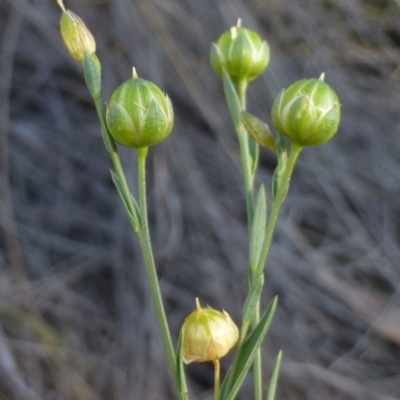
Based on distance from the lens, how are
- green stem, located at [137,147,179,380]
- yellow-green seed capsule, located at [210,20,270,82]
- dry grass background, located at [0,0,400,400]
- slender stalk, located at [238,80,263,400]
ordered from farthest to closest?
dry grass background, located at [0,0,400,400], yellow-green seed capsule, located at [210,20,270,82], slender stalk, located at [238,80,263,400], green stem, located at [137,147,179,380]

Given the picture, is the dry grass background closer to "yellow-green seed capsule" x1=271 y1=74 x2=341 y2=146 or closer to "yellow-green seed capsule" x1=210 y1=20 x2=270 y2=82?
"yellow-green seed capsule" x1=210 y1=20 x2=270 y2=82

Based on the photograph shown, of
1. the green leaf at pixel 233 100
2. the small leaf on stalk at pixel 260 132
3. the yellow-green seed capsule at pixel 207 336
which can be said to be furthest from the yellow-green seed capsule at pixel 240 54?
the yellow-green seed capsule at pixel 207 336

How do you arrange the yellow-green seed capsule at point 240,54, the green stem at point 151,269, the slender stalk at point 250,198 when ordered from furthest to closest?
the yellow-green seed capsule at point 240,54 → the slender stalk at point 250,198 → the green stem at point 151,269

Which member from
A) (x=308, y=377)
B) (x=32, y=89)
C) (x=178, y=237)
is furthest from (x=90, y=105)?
(x=308, y=377)

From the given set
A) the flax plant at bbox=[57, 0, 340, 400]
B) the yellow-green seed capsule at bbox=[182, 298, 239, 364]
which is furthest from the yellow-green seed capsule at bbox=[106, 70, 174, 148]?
the yellow-green seed capsule at bbox=[182, 298, 239, 364]

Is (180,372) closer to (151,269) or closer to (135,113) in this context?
(151,269)

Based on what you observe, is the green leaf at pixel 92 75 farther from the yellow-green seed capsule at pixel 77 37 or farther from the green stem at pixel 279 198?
the green stem at pixel 279 198
